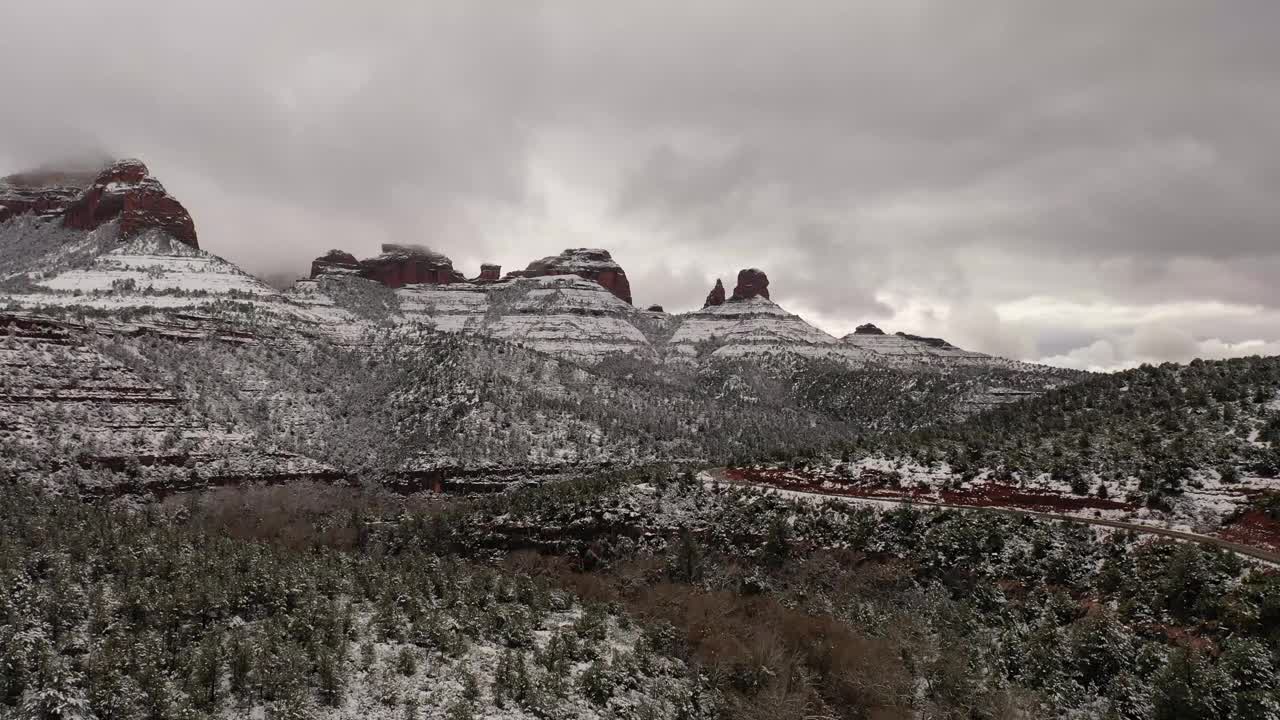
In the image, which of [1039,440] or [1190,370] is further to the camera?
[1190,370]

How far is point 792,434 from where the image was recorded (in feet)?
532

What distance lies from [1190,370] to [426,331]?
484ft

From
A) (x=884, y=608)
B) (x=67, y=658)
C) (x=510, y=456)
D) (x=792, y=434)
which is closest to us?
(x=67, y=658)

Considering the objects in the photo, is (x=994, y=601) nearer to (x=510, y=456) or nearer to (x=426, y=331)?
(x=510, y=456)

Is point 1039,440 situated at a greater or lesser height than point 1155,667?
greater

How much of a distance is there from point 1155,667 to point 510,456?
321ft

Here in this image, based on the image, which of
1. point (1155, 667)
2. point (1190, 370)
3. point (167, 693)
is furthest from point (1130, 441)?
point (167, 693)

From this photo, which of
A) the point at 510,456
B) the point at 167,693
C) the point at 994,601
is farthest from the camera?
the point at 510,456

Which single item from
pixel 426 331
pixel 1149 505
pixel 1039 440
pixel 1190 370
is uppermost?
pixel 426 331

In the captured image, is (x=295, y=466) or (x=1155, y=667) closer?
(x=1155, y=667)

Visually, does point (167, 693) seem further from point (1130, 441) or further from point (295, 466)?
point (295, 466)

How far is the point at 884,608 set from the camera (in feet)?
134

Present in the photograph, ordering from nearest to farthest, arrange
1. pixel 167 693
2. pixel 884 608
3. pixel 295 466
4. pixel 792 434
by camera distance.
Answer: pixel 167 693
pixel 884 608
pixel 295 466
pixel 792 434

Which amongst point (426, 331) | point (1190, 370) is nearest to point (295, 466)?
point (426, 331)
